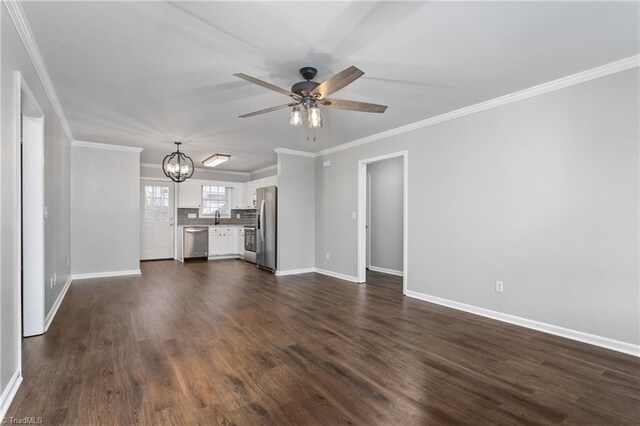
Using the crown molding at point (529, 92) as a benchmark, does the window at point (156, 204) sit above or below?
below

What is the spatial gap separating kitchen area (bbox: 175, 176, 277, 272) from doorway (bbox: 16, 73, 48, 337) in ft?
12.8

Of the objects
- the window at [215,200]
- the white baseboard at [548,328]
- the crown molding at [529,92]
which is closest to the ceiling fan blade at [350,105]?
the crown molding at [529,92]

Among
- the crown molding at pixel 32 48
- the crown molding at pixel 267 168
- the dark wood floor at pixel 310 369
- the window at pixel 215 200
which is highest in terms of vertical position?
the crown molding at pixel 32 48

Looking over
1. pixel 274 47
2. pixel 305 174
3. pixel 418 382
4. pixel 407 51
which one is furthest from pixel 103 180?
pixel 418 382

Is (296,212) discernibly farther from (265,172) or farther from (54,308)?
(54,308)

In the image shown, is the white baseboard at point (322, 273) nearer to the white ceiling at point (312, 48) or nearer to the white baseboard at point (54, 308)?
the white ceiling at point (312, 48)

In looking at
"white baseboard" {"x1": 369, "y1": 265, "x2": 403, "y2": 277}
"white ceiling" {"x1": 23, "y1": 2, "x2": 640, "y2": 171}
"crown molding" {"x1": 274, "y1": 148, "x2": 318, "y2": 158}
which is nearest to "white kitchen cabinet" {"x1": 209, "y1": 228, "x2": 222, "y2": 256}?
"crown molding" {"x1": 274, "y1": 148, "x2": 318, "y2": 158}

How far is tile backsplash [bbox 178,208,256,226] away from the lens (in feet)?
27.6

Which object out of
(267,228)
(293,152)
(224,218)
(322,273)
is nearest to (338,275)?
(322,273)

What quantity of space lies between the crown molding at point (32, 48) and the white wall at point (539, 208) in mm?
4139

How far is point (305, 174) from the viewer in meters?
6.37

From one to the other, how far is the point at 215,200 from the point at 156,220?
1.62 meters

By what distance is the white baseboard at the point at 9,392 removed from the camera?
1.76 meters

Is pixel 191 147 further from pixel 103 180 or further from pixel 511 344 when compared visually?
pixel 511 344
